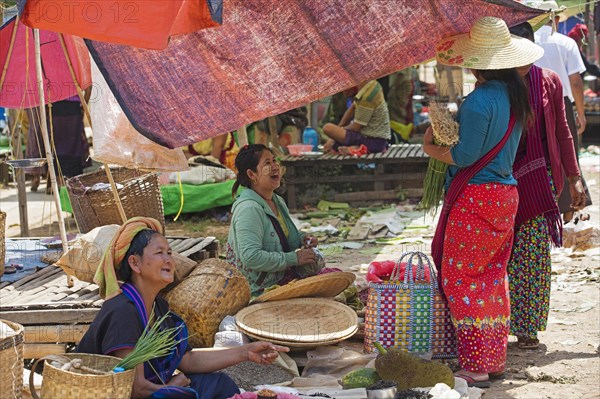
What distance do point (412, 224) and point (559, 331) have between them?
3.63m

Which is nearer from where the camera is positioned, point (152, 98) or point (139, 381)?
point (139, 381)

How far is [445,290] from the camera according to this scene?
197 inches

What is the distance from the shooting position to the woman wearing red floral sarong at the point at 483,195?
479 cm

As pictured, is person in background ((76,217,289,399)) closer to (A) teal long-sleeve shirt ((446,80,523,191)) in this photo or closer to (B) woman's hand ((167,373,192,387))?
(B) woman's hand ((167,373,192,387))

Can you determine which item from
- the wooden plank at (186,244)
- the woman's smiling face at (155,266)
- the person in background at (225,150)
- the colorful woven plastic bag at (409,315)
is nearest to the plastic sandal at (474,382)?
the colorful woven plastic bag at (409,315)

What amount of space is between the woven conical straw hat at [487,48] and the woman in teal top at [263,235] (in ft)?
4.24

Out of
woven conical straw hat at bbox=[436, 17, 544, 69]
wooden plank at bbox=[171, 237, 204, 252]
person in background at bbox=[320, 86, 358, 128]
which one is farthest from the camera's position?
person in background at bbox=[320, 86, 358, 128]

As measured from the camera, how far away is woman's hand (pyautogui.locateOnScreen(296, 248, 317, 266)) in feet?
17.7

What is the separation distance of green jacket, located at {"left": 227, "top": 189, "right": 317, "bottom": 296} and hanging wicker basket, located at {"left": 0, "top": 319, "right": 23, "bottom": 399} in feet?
6.78

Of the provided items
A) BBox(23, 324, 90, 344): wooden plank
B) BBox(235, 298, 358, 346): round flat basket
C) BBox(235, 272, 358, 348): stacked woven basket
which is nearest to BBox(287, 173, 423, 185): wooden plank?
BBox(235, 272, 358, 348): stacked woven basket

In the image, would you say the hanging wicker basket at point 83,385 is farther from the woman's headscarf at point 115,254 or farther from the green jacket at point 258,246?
the green jacket at point 258,246

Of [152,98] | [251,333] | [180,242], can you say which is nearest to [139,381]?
[251,333]

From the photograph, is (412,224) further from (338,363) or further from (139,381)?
(139,381)

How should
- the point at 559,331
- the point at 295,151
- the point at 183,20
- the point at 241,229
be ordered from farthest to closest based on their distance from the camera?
the point at 295,151
the point at 559,331
the point at 241,229
the point at 183,20
